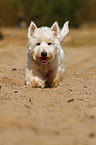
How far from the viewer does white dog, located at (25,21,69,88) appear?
6375 millimetres

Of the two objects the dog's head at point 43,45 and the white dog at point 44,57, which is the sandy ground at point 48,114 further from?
the dog's head at point 43,45

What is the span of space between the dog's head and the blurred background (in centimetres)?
2535

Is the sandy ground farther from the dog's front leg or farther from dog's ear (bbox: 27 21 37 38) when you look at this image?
dog's ear (bbox: 27 21 37 38)

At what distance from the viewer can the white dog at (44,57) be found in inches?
251

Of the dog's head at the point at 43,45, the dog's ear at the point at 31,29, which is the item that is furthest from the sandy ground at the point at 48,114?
the dog's ear at the point at 31,29

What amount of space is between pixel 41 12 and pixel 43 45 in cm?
3219

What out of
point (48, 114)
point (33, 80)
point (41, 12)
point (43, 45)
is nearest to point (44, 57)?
point (43, 45)

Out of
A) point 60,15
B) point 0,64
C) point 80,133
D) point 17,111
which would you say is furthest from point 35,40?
point 60,15

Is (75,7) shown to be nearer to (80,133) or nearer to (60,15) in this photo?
(60,15)

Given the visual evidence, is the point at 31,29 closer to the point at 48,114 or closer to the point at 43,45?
the point at 43,45

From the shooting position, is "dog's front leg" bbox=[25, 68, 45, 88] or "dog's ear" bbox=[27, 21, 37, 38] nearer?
"dog's ear" bbox=[27, 21, 37, 38]

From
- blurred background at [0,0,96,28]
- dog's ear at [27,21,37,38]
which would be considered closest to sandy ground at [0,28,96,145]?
dog's ear at [27,21,37,38]

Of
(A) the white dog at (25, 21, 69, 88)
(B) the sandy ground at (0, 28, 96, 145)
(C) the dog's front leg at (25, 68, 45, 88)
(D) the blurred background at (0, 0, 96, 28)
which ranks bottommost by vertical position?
(B) the sandy ground at (0, 28, 96, 145)

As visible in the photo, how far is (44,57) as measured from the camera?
6320mm
